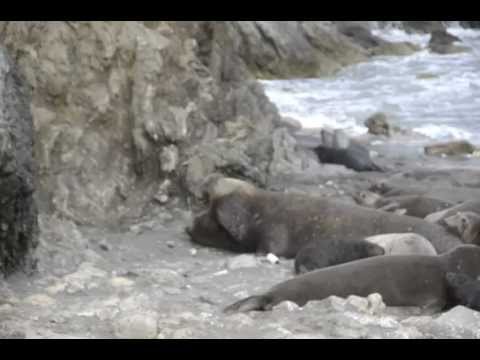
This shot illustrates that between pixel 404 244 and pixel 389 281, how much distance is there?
44.8 inches

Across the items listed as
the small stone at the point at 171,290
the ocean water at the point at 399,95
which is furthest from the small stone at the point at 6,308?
the ocean water at the point at 399,95

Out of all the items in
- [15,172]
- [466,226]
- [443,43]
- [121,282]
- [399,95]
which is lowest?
[399,95]

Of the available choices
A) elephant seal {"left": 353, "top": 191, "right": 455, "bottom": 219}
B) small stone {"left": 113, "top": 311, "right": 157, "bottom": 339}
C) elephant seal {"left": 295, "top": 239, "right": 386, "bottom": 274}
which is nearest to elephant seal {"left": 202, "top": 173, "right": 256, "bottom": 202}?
elephant seal {"left": 353, "top": 191, "right": 455, "bottom": 219}

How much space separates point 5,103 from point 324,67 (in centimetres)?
2110

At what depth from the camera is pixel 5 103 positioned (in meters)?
5.76

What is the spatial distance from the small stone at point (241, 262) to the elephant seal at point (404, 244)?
0.95 m

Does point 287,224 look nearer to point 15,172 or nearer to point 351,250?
point 351,250

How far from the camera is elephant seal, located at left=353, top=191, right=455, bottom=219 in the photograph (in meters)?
9.62

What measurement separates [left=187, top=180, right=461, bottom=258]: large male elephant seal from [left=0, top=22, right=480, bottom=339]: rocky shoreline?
0.97 feet

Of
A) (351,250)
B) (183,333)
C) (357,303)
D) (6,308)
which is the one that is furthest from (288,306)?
(6,308)

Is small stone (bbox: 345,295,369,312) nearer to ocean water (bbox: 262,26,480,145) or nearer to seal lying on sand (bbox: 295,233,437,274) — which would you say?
seal lying on sand (bbox: 295,233,437,274)

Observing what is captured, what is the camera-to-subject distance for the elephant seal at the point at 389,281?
6.19 metres

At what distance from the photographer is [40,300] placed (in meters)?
5.55
